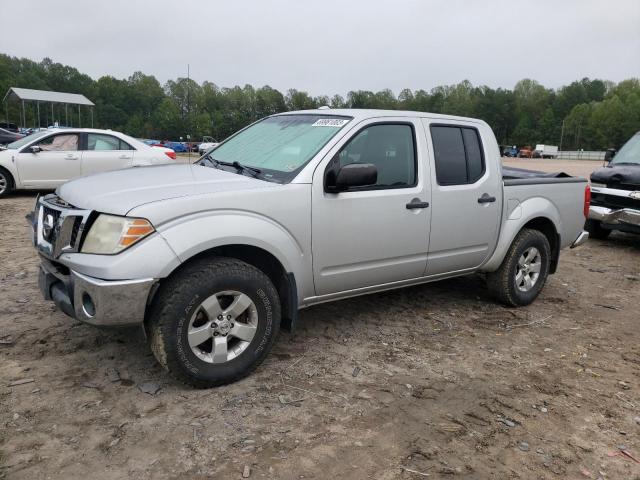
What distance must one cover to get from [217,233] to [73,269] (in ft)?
2.72

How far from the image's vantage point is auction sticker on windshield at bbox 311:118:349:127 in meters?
3.93

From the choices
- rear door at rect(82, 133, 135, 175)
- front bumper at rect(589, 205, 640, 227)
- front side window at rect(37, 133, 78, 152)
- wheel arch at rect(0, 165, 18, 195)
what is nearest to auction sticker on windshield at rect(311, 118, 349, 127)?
front bumper at rect(589, 205, 640, 227)

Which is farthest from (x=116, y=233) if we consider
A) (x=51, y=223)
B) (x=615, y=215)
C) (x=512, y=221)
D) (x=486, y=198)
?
(x=615, y=215)

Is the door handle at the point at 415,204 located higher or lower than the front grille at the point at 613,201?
higher

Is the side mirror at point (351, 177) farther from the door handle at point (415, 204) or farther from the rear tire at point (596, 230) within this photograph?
the rear tire at point (596, 230)

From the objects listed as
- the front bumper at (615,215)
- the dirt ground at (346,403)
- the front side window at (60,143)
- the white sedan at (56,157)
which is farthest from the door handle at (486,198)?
the front side window at (60,143)

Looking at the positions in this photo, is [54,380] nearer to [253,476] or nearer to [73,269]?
Result: [73,269]

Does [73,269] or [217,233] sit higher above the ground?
[217,233]

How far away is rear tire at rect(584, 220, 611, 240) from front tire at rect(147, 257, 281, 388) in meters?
7.43

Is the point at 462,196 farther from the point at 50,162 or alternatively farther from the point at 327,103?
the point at 327,103

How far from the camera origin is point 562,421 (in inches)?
126

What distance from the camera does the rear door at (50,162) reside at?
10.5 meters

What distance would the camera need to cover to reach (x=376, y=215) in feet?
12.7

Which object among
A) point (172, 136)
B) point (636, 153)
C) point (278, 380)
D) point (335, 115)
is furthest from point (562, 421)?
point (172, 136)
